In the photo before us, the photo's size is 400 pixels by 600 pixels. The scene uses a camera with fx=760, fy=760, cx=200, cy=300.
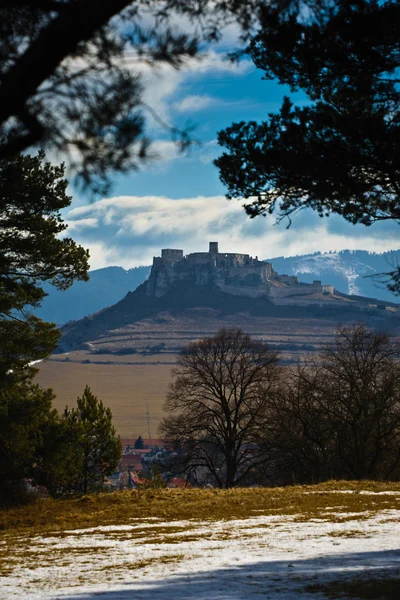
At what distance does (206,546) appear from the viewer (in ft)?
34.9

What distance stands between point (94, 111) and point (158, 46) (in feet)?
2.52

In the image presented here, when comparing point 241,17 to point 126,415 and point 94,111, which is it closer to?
point 94,111

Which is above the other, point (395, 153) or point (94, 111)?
point (395, 153)

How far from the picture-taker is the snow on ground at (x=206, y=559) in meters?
7.95

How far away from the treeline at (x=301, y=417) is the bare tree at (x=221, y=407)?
52 millimetres

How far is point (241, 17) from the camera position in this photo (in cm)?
653

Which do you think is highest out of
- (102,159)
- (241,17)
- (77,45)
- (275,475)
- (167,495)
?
(241,17)

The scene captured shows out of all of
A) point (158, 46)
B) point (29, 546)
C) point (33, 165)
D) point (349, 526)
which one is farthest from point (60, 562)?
point (33, 165)

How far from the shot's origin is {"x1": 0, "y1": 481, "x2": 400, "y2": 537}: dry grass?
13.9 meters

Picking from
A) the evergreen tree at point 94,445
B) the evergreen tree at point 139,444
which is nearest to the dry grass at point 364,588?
the evergreen tree at point 94,445

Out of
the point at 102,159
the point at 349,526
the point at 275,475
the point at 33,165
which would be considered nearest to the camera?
the point at 102,159

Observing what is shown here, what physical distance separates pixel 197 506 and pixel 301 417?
13.3 metres

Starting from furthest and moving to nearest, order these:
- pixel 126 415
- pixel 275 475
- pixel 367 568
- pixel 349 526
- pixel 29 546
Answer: pixel 126 415, pixel 275 475, pixel 349 526, pixel 29 546, pixel 367 568

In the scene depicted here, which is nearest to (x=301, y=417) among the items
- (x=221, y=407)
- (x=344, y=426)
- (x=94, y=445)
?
(x=344, y=426)
